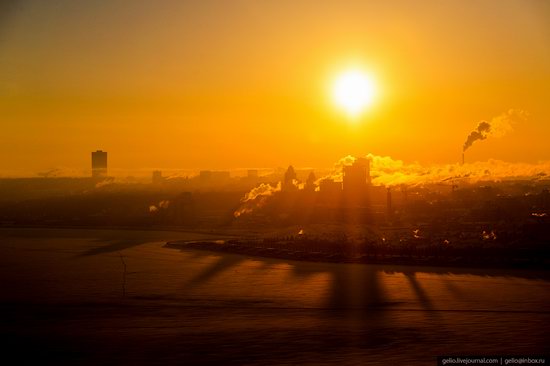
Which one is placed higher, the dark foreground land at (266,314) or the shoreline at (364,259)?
the shoreline at (364,259)

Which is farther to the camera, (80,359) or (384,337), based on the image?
(384,337)

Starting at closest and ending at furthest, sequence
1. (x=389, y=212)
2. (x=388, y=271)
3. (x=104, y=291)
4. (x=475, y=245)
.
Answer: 1. (x=104, y=291)
2. (x=388, y=271)
3. (x=475, y=245)
4. (x=389, y=212)

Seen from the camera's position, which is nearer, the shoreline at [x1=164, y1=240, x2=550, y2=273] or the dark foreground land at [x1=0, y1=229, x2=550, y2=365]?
the dark foreground land at [x1=0, y1=229, x2=550, y2=365]

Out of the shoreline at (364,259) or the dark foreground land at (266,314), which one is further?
the shoreline at (364,259)

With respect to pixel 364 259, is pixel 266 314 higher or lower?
lower

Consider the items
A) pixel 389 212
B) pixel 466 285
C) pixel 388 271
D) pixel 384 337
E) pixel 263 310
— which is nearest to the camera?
pixel 384 337

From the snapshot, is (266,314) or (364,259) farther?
(364,259)

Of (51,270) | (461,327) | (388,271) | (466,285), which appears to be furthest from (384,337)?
(51,270)

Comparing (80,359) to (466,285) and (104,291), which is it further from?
(466,285)
